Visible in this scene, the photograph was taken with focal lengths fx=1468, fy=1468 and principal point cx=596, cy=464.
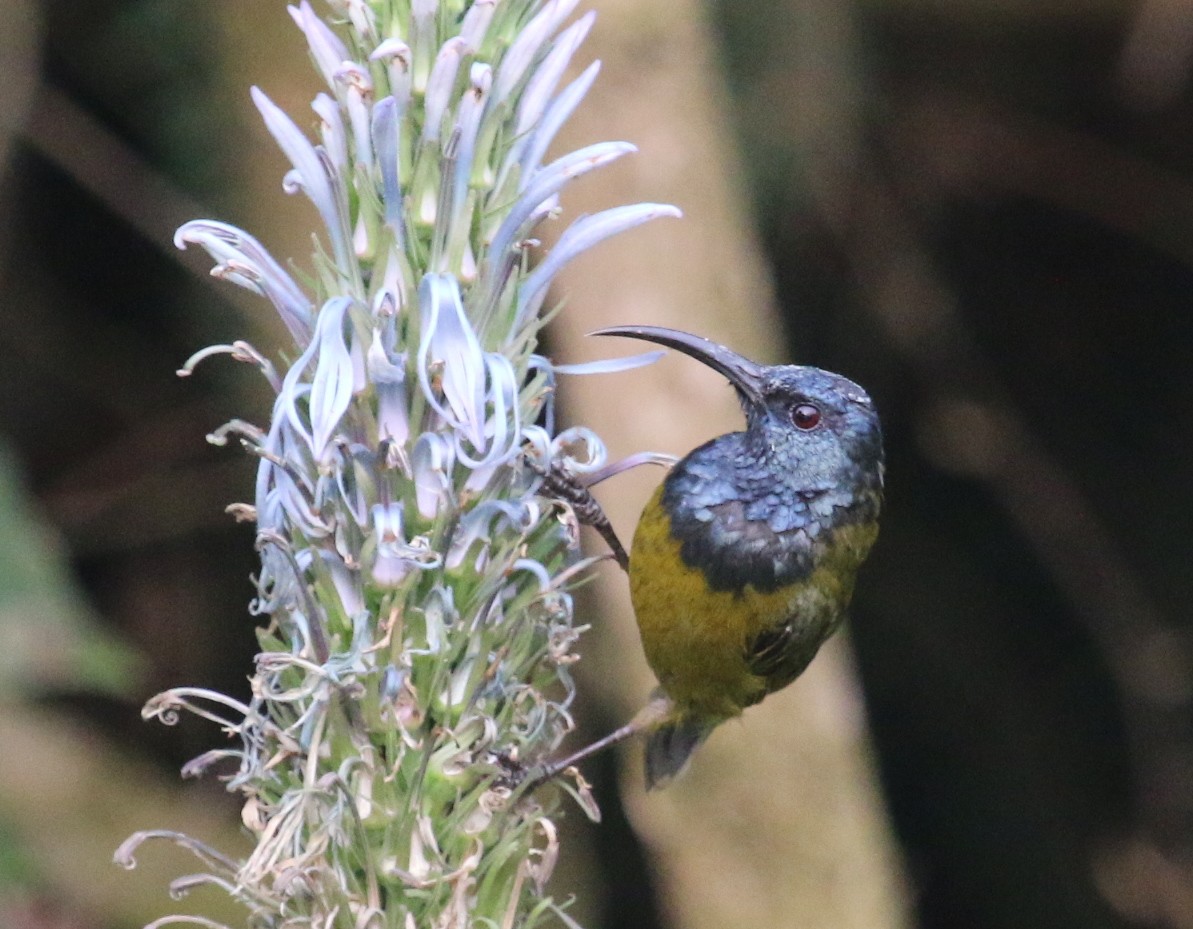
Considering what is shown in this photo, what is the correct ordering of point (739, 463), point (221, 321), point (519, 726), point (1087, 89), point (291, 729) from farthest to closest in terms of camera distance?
point (1087, 89), point (221, 321), point (739, 463), point (519, 726), point (291, 729)

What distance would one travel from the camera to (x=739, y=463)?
2969mm

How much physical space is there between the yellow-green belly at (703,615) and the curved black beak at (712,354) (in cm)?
28

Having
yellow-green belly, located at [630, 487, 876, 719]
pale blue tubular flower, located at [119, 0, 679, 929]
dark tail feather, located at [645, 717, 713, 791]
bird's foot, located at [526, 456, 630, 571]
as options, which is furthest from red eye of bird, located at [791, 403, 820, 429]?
pale blue tubular flower, located at [119, 0, 679, 929]

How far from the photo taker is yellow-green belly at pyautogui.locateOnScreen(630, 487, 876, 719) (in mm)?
2895

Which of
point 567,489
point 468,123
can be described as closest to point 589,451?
point 567,489

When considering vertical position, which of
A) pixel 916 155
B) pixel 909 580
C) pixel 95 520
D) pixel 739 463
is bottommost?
pixel 909 580

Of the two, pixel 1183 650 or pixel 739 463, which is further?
pixel 1183 650

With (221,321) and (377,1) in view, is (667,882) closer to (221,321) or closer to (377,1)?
(221,321)

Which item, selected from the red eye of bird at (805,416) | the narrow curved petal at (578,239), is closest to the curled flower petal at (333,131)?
the narrow curved petal at (578,239)

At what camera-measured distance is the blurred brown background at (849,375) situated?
444 cm

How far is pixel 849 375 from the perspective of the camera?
585cm

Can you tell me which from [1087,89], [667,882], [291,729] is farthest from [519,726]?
[1087,89]

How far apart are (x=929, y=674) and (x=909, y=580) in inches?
16.2

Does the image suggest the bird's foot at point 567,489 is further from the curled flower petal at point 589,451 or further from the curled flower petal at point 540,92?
the curled flower petal at point 540,92
